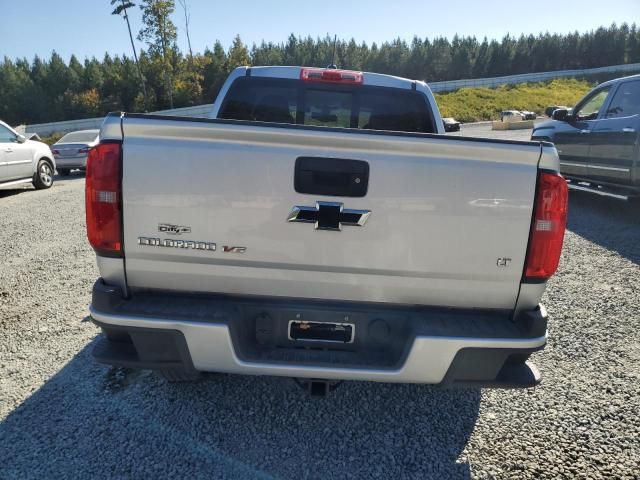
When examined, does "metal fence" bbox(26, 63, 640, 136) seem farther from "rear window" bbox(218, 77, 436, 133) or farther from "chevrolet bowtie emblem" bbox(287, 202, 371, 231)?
"chevrolet bowtie emblem" bbox(287, 202, 371, 231)

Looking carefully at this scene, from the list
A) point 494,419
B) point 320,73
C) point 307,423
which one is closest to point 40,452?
point 307,423

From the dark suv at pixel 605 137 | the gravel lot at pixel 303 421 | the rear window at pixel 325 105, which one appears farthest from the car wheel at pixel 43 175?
the dark suv at pixel 605 137

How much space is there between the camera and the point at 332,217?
1896mm

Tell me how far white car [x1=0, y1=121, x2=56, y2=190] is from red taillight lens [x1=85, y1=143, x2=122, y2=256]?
9.58m

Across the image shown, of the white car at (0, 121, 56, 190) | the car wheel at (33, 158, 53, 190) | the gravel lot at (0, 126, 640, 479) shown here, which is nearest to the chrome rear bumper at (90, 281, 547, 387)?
the gravel lot at (0, 126, 640, 479)

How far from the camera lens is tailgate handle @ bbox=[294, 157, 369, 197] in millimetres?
1875

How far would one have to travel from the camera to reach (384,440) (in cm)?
229

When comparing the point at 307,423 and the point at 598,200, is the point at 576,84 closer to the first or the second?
the point at 598,200

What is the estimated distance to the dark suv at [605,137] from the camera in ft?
20.3

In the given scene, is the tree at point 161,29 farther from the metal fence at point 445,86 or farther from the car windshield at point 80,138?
the car windshield at point 80,138

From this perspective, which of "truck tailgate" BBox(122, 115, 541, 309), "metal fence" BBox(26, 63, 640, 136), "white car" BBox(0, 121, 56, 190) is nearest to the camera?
"truck tailgate" BBox(122, 115, 541, 309)

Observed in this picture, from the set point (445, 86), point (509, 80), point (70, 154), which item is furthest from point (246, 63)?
point (70, 154)

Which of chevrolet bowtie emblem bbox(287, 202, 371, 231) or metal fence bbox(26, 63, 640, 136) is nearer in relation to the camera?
chevrolet bowtie emblem bbox(287, 202, 371, 231)

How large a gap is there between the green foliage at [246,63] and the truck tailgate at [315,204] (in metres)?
45.6
